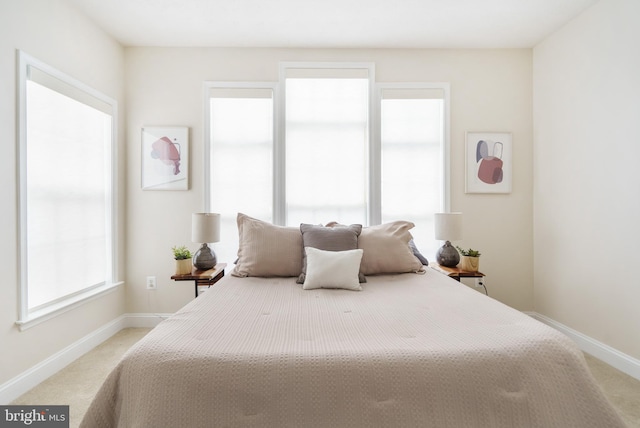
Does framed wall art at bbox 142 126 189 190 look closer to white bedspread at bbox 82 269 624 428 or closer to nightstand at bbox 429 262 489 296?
white bedspread at bbox 82 269 624 428

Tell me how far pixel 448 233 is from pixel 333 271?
125cm

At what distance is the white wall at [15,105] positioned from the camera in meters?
1.90

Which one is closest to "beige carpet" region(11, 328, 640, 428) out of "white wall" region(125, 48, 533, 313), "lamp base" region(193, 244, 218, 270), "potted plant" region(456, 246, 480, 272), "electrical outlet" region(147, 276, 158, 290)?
"electrical outlet" region(147, 276, 158, 290)

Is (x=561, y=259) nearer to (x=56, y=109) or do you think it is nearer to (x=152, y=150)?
(x=152, y=150)

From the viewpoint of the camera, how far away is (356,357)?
3.50 feet

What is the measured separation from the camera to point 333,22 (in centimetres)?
268

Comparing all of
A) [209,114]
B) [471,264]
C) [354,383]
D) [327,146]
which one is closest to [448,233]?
[471,264]

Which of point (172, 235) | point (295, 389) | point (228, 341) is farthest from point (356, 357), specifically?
point (172, 235)

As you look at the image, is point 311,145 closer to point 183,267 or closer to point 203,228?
point 203,228

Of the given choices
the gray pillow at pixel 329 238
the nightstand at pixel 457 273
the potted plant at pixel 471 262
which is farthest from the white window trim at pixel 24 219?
the potted plant at pixel 471 262

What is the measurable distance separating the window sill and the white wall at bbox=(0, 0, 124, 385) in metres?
0.04

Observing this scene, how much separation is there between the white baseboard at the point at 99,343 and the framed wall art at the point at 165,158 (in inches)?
52.0

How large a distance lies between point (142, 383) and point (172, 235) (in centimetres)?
229

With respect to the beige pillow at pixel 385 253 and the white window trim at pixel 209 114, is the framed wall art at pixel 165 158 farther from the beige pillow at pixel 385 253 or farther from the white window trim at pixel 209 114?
the beige pillow at pixel 385 253
